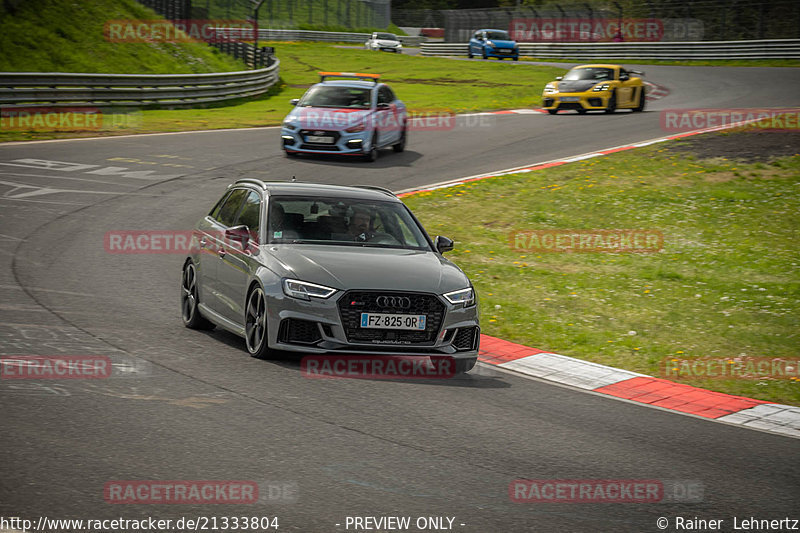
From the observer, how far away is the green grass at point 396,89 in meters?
30.5

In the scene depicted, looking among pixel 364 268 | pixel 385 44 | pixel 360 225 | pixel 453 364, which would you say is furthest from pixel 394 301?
pixel 385 44

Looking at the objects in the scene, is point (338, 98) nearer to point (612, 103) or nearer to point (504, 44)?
point (612, 103)

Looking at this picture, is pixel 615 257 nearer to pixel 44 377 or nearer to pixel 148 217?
pixel 148 217

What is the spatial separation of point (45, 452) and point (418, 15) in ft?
383

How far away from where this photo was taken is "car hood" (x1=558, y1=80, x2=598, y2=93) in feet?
102

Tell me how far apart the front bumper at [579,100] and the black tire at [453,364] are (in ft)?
74.8

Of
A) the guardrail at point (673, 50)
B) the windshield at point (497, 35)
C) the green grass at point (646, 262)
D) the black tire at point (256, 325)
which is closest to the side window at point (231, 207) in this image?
the black tire at point (256, 325)

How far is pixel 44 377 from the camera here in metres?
7.64

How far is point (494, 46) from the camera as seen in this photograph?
59.1 meters

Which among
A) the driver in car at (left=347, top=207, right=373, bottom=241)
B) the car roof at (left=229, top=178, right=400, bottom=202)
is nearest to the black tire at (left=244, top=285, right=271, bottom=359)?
the driver in car at (left=347, top=207, right=373, bottom=241)

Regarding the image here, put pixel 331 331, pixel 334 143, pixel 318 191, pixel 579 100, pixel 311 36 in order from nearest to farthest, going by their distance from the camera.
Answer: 1. pixel 331 331
2. pixel 318 191
3. pixel 334 143
4. pixel 579 100
5. pixel 311 36

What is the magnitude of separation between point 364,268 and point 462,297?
904 millimetres

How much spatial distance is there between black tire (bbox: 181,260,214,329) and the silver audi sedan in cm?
1

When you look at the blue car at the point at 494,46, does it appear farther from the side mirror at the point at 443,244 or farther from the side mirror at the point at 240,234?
the side mirror at the point at 240,234
